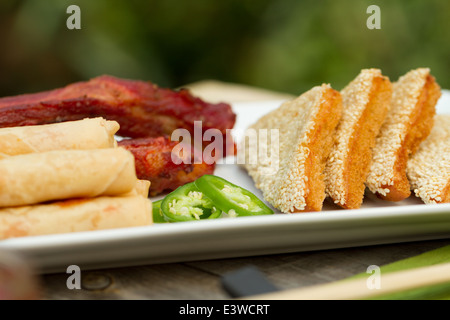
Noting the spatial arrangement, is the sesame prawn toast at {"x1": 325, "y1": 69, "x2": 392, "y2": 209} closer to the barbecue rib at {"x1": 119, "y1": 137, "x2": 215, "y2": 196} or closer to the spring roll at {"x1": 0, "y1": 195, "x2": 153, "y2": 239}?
the barbecue rib at {"x1": 119, "y1": 137, "x2": 215, "y2": 196}

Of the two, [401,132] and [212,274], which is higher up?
[401,132]

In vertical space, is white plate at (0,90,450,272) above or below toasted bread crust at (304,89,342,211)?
below

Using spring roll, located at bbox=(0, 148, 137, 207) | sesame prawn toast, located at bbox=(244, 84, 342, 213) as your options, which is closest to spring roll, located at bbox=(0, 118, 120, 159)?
spring roll, located at bbox=(0, 148, 137, 207)

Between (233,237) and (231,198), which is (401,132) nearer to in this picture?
(231,198)

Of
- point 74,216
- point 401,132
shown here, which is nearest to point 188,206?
point 74,216

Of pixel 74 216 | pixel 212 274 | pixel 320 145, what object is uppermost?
pixel 320 145

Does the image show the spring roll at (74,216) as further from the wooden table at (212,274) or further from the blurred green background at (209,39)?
the blurred green background at (209,39)

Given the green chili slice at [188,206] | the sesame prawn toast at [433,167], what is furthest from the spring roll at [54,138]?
the sesame prawn toast at [433,167]
